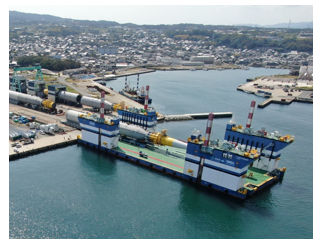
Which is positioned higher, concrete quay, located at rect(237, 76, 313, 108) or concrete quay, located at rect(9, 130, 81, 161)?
concrete quay, located at rect(237, 76, 313, 108)

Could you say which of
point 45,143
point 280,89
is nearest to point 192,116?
point 45,143

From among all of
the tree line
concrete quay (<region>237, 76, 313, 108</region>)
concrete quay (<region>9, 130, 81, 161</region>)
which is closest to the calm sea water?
concrete quay (<region>9, 130, 81, 161</region>)

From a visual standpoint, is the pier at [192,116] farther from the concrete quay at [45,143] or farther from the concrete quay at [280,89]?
the concrete quay at [45,143]

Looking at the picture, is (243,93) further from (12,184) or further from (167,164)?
(12,184)

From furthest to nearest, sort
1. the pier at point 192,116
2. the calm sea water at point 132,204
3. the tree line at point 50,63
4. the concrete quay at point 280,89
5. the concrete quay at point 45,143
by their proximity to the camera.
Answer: the tree line at point 50,63 → the concrete quay at point 280,89 → the pier at point 192,116 → the concrete quay at point 45,143 → the calm sea water at point 132,204

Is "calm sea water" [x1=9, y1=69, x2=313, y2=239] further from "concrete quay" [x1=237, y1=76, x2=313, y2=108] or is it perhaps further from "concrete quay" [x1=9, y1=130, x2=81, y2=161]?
"concrete quay" [x1=237, y1=76, x2=313, y2=108]

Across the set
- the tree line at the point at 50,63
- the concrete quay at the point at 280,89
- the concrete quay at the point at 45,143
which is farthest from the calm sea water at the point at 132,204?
the tree line at the point at 50,63

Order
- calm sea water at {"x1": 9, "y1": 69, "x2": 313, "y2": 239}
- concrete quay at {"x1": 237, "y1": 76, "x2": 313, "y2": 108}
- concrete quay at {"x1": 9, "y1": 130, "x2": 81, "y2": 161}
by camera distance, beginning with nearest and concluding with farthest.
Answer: calm sea water at {"x1": 9, "y1": 69, "x2": 313, "y2": 239} < concrete quay at {"x1": 9, "y1": 130, "x2": 81, "y2": 161} < concrete quay at {"x1": 237, "y1": 76, "x2": 313, "y2": 108}

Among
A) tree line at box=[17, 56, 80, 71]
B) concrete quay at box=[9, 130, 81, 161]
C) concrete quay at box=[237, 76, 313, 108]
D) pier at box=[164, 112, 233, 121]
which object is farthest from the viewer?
tree line at box=[17, 56, 80, 71]
